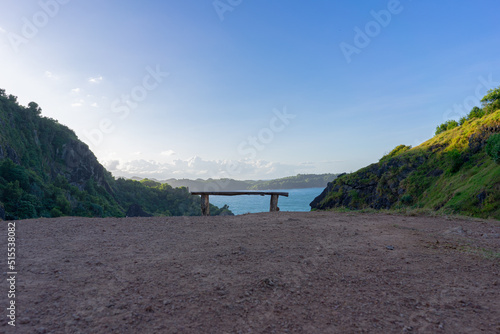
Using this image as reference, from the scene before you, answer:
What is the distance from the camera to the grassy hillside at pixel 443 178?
48.0ft

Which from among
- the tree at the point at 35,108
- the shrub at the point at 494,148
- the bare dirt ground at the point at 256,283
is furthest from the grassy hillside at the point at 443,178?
the tree at the point at 35,108

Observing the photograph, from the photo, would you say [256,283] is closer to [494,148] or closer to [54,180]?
[494,148]

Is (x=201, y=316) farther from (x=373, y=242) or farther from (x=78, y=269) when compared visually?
(x=373, y=242)

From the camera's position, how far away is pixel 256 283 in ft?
12.7

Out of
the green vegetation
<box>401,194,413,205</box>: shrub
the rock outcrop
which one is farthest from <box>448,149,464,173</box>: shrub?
the green vegetation

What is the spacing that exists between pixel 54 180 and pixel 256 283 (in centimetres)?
10929

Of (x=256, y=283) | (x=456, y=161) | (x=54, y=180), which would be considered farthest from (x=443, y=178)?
(x=54, y=180)

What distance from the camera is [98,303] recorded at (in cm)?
327

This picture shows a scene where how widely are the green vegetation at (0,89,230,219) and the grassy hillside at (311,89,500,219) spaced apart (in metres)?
62.3

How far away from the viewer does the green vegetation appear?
198 ft

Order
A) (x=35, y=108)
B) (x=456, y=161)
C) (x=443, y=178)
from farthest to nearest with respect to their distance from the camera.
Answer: (x=35, y=108) < (x=443, y=178) < (x=456, y=161)

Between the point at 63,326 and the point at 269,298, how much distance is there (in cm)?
240

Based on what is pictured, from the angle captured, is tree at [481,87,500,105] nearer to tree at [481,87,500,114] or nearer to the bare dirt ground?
tree at [481,87,500,114]

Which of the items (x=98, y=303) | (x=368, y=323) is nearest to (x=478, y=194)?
(x=368, y=323)
